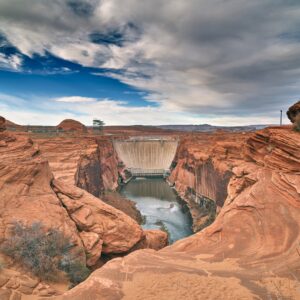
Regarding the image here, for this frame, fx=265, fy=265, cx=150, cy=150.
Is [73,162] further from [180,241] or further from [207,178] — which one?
[180,241]

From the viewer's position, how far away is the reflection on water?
91.7 feet

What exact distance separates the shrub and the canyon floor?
0.29 meters

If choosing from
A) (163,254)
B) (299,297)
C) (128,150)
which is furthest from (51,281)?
(128,150)

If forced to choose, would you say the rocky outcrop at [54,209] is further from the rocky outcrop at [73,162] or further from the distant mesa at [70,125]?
the distant mesa at [70,125]

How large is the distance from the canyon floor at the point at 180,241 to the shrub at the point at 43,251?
288 millimetres

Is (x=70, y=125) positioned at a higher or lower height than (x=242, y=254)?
higher

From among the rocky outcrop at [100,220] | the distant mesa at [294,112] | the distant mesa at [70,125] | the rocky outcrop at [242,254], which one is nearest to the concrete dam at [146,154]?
the distant mesa at [70,125]

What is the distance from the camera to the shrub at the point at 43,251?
8.59m

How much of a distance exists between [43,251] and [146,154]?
53630 millimetres

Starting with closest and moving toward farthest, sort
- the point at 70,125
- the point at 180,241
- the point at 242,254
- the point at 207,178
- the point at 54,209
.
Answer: the point at 242,254, the point at 180,241, the point at 54,209, the point at 207,178, the point at 70,125

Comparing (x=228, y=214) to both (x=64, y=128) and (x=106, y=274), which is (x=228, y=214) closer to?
A: (x=106, y=274)

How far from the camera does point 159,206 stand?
37.0 meters

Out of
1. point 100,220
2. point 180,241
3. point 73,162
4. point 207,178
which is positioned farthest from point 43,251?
point 207,178

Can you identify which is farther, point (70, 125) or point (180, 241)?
point (70, 125)
